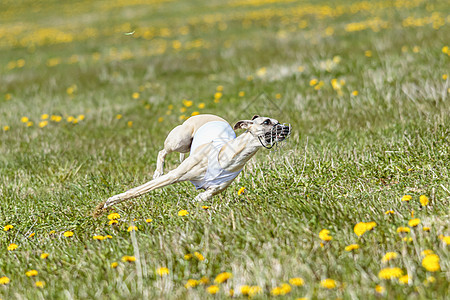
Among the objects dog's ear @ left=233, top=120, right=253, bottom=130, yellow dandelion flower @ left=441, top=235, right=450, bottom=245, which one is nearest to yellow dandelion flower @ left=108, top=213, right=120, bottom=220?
dog's ear @ left=233, top=120, right=253, bottom=130

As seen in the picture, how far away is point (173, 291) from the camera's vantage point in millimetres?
2840

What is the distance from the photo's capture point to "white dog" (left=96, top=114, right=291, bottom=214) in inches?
134

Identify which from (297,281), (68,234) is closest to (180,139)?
(68,234)

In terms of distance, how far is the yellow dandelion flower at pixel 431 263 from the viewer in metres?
2.49

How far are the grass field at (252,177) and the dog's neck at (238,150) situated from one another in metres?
0.37

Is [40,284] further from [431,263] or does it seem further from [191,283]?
[431,263]

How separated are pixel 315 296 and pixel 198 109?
516 cm

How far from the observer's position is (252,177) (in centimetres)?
438

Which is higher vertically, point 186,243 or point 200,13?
point 186,243

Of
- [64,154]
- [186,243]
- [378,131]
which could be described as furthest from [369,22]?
[186,243]

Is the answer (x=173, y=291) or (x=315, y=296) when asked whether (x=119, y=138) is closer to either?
(x=173, y=291)

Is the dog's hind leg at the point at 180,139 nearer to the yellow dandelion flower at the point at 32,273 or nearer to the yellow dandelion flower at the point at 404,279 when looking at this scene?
the yellow dandelion flower at the point at 32,273

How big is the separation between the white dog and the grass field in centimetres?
23

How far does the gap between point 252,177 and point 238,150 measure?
96 cm
